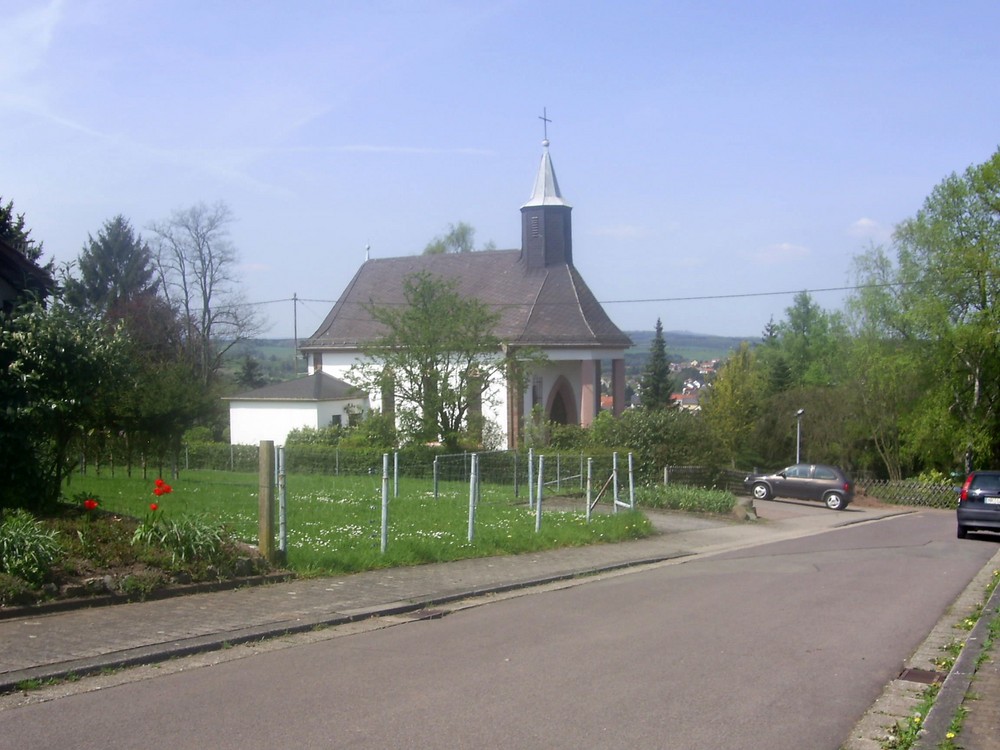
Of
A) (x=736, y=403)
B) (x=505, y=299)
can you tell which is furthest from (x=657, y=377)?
(x=505, y=299)

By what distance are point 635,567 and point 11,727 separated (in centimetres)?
1104

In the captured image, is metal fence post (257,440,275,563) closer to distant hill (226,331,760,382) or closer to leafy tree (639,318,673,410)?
distant hill (226,331,760,382)

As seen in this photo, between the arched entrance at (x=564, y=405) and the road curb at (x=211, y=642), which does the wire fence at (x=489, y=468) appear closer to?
the arched entrance at (x=564, y=405)

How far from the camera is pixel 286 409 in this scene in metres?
47.9

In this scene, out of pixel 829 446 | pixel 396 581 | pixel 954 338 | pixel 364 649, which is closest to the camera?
pixel 364 649

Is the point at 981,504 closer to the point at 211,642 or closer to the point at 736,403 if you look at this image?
the point at 211,642

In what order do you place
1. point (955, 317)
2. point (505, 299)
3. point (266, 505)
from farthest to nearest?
1. point (505, 299)
2. point (955, 317)
3. point (266, 505)

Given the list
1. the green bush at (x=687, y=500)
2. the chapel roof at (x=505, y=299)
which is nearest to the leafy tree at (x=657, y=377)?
the chapel roof at (x=505, y=299)

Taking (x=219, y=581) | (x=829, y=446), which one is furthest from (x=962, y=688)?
(x=829, y=446)

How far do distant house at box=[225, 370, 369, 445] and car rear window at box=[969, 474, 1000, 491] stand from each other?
94.8 ft

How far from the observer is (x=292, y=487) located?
984 inches

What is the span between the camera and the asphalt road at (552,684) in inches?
243

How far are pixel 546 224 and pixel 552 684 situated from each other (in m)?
46.4

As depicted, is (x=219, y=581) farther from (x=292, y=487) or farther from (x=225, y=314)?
(x=225, y=314)
